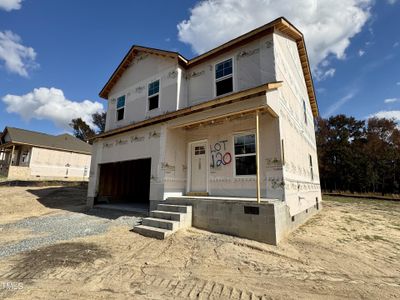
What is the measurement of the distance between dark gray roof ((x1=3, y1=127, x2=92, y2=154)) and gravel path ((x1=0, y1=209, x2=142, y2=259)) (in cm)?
1898

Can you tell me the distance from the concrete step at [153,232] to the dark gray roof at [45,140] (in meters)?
23.7

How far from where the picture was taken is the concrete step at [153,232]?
6.17 meters

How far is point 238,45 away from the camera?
906 cm

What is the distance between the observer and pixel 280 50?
8859mm

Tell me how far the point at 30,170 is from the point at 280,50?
86.8 ft

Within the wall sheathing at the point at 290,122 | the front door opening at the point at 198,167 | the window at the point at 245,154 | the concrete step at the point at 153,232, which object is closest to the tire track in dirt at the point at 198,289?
the concrete step at the point at 153,232

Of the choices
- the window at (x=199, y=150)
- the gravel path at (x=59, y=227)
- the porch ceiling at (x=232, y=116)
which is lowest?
the gravel path at (x=59, y=227)

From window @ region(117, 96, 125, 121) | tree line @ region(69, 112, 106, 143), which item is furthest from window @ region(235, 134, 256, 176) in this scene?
tree line @ region(69, 112, 106, 143)

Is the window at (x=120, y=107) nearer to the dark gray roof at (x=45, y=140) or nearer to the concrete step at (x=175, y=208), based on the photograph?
the concrete step at (x=175, y=208)

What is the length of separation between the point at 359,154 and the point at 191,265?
38.0 m

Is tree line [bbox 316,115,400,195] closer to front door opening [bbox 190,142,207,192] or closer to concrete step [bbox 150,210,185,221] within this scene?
front door opening [bbox 190,142,207,192]

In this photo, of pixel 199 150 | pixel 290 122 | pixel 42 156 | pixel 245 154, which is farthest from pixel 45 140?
pixel 290 122

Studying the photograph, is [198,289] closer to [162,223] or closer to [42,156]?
[162,223]

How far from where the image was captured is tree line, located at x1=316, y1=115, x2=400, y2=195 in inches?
1198
